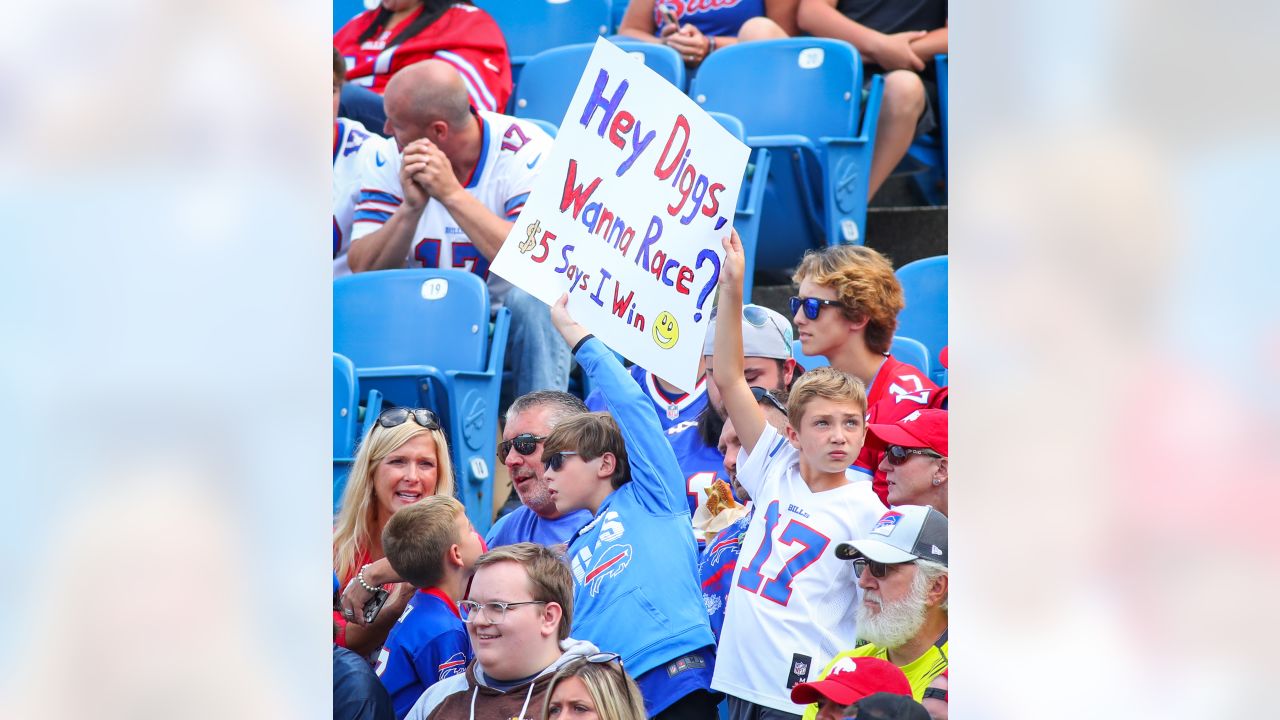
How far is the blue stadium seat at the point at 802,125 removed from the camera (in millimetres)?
4277

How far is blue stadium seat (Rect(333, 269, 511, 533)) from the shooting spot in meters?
3.54

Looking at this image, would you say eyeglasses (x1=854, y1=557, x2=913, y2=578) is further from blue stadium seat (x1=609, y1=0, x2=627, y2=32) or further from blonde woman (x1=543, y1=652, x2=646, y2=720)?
blue stadium seat (x1=609, y1=0, x2=627, y2=32)

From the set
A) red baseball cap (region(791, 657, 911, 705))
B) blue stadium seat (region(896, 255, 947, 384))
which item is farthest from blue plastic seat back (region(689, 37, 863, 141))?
red baseball cap (region(791, 657, 911, 705))

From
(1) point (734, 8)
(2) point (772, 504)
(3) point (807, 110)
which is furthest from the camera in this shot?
(1) point (734, 8)

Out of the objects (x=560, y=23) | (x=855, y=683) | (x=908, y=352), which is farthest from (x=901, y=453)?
(x=560, y=23)

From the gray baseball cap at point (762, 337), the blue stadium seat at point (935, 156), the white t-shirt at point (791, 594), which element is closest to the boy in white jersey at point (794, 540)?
the white t-shirt at point (791, 594)

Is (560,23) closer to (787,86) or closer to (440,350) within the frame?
(787,86)
